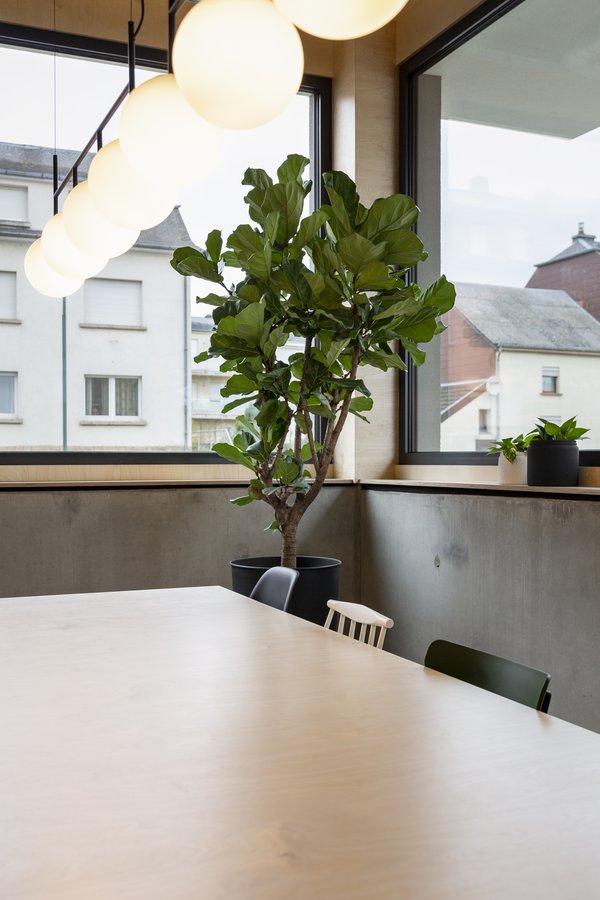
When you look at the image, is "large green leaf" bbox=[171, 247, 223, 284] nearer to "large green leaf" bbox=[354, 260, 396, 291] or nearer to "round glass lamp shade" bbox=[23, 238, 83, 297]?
"large green leaf" bbox=[354, 260, 396, 291]

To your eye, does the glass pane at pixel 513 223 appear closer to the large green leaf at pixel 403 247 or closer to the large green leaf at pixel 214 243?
the large green leaf at pixel 403 247

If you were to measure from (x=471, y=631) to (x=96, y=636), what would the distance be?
2.02 m

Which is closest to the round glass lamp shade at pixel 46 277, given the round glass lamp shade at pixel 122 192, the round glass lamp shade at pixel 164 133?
the round glass lamp shade at pixel 122 192

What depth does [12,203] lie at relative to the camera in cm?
439

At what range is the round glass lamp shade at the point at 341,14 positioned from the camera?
3.69 ft

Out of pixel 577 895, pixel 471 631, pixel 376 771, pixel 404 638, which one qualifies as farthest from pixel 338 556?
pixel 577 895

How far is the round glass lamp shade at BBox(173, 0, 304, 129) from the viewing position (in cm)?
130

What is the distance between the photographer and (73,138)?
451 cm

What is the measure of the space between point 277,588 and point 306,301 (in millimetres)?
1263

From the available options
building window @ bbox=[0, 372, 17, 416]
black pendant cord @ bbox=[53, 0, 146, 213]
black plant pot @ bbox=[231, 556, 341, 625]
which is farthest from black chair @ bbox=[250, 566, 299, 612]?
building window @ bbox=[0, 372, 17, 416]

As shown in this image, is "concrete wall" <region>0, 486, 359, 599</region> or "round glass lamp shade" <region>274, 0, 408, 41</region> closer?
"round glass lamp shade" <region>274, 0, 408, 41</region>

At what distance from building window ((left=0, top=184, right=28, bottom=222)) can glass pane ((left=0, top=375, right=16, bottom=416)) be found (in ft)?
2.60

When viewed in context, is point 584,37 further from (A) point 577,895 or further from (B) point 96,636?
(A) point 577,895

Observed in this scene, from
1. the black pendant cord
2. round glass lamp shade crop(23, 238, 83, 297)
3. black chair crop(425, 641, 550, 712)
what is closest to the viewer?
black chair crop(425, 641, 550, 712)
